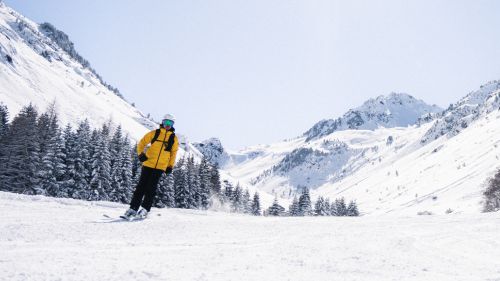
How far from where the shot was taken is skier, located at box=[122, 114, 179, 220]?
10.1 metres

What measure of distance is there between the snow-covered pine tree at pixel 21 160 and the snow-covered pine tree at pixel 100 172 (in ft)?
20.5

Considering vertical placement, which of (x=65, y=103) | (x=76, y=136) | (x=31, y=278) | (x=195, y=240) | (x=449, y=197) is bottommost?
Answer: (x=31, y=278)

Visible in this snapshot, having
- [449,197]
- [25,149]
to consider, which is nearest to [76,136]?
[25,149]

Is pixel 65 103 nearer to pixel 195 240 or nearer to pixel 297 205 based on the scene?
pixel 297 205

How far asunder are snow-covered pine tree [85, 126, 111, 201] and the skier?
40.0 meters


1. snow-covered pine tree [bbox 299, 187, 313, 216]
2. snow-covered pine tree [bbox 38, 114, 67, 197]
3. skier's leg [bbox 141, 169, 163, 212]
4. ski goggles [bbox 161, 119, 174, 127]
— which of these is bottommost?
skier's leg [bbox 141, 169, 163, 212]

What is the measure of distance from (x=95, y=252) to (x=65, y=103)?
185559mm

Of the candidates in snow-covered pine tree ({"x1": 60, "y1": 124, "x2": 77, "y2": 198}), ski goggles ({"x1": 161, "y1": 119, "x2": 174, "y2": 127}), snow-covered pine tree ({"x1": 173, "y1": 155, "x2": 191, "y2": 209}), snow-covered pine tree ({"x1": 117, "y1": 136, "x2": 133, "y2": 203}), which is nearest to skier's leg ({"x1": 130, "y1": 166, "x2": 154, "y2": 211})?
ski goggles ({"x1": 161, "y1": 119, "x2": 174, "y2": 127})

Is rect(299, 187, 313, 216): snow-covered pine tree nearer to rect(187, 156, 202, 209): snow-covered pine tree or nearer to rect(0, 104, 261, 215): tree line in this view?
rect(187, 156, 202, 209): snow-covered pine tree

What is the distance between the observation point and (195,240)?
7.50m

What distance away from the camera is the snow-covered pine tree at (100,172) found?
48.4m

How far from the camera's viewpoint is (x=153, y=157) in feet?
33.6

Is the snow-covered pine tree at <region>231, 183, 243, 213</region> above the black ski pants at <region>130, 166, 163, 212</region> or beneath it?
above

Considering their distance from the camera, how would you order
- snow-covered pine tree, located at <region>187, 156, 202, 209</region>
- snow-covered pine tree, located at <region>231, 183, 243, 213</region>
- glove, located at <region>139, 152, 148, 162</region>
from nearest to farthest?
glove, located at <region>139, 152, 148, 162</region> < snow-covered pine tree, located at <region>187, 156, 202, 209</region> < snow-covered pine tree, located at <region>231, 183, 243, 213</region>
